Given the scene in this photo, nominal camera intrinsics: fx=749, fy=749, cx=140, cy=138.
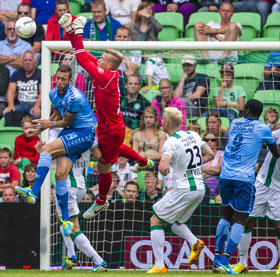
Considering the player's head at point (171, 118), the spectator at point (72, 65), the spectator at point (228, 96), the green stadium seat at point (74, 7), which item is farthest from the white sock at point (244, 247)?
the green stadium seat at point (74, 7)

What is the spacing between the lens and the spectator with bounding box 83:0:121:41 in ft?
50.2

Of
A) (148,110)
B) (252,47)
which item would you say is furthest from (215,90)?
(252,47)

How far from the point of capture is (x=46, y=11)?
54.0 ft

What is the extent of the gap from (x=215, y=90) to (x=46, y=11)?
5305 millimetres

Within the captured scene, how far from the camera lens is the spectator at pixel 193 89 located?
500 inches

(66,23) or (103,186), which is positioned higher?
(66,23)

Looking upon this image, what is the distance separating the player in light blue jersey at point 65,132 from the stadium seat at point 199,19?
21.0ft

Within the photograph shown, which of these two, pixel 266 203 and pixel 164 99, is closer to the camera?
pixel 266 203

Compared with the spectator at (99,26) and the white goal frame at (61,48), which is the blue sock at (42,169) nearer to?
the white goal frame at (61,48)

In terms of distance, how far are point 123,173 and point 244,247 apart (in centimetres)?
309

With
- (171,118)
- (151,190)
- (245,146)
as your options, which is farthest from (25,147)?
(245,146)

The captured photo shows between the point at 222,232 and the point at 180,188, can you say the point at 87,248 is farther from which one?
the point at 222,232

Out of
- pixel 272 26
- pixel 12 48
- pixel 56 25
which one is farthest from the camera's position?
pixel 12 48

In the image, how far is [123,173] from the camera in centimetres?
1255
